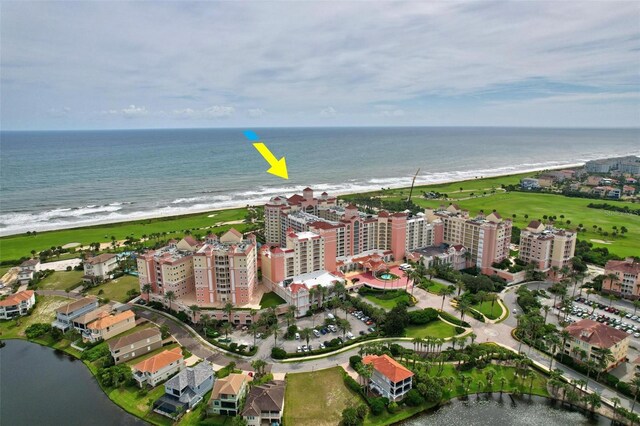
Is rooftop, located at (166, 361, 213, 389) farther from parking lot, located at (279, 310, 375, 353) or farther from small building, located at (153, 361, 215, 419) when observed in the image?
parking lot, located at (279, 310, 375, 353)

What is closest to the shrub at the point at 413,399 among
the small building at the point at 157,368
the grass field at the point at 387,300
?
the grass field at the point at 387,300

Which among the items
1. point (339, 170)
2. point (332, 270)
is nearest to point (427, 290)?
point (332, 270)

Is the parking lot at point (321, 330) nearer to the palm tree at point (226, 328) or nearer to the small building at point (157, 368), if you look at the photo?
the palm tree at point (226, 328)

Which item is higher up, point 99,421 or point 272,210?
point 272,210

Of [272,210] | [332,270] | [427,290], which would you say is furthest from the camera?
[272,210]

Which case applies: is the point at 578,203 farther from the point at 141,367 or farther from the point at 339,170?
the point at 141,367

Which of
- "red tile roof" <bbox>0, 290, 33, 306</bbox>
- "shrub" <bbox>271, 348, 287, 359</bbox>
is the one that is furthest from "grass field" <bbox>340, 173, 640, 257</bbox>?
"red tile roof" <bbox>0, 290, 33, 306</bbox>
